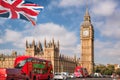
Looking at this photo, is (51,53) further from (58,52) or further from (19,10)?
(19,10)

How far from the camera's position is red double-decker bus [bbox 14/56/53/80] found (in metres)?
31.0

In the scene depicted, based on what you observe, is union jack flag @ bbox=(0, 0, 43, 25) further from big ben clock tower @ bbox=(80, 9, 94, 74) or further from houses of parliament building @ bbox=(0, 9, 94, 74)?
big ben clock tower @ bbox=(80, 9, 94, 74)

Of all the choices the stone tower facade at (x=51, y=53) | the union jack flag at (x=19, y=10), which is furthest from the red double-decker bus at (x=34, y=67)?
the stone tower facade at (x=51, y=53)

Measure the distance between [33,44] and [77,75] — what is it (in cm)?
6374

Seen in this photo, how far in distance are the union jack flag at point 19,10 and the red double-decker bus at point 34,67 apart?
568 centimetres

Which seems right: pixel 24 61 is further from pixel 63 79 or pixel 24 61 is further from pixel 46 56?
pixel 46 56

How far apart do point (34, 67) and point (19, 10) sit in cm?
948

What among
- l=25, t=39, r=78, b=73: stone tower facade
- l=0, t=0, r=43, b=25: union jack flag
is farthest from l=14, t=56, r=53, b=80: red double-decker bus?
l=25, t=39, r=78, b=73: stone tower facade

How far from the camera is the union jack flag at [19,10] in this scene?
919 inches

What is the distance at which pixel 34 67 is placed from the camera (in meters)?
32.6

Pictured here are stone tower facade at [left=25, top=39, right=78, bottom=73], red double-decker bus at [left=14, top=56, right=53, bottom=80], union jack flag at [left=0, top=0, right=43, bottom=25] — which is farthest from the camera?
stone tower facade at [left=25, top=39, right=78, bottom=73]

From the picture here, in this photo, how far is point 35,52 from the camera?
420ft

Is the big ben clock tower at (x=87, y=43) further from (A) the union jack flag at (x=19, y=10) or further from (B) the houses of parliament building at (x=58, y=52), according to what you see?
(A) the union jack flag at (x=19, y=10)

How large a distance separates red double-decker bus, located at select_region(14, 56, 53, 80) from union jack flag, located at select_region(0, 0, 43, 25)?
18.7 ft
